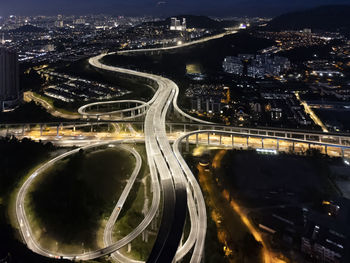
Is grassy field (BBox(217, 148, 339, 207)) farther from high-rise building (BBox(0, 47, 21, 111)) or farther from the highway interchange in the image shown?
high-rise building (BBox(0, 47, 21, 111))

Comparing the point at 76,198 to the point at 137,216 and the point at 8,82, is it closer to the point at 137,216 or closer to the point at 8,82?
the point at 137,216

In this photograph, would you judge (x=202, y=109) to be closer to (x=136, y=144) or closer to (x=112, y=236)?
(x=136, y=144)

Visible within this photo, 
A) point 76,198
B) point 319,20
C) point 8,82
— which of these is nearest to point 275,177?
point 76,198

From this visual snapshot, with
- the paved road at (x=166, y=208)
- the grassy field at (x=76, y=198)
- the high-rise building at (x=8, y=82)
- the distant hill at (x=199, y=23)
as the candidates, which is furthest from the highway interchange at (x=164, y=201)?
the distant hill at (x=199, y=23)

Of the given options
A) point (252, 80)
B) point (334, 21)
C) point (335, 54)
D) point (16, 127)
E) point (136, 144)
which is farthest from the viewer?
point (334, 21)

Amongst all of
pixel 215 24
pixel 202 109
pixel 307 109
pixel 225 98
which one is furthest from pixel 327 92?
pixel 215 24
